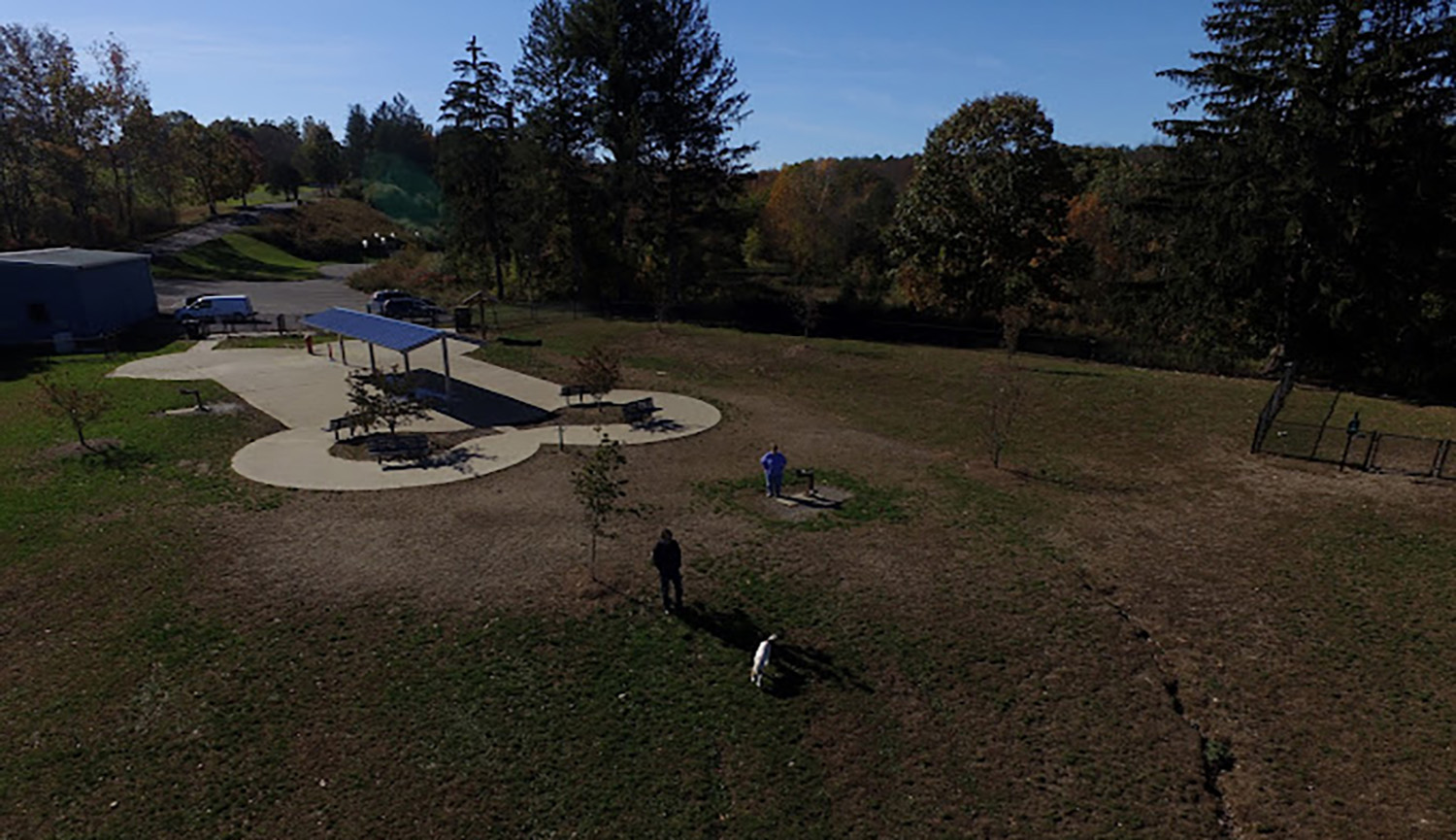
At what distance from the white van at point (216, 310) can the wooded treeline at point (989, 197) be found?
15120 millimetres

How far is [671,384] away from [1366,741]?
23.2 metres

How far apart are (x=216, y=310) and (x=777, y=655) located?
136 feet

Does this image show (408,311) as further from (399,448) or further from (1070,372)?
(1070,372)

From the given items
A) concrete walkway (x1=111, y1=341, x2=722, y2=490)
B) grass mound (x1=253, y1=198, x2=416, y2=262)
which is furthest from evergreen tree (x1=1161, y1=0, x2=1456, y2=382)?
grass mound (x1=253, y1=198, x2=416, y2=262)

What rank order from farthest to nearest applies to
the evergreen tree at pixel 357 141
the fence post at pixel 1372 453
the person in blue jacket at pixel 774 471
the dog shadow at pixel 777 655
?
the evergreen tree at pixel 357 141
the fence post at pixel 1372 453
the person in blue jacket at pixel 774 471
the dog shadow at pixel 777 655

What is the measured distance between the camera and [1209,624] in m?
12.7

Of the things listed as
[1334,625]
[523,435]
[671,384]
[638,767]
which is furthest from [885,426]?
[638,767]

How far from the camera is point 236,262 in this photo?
65.3 metres

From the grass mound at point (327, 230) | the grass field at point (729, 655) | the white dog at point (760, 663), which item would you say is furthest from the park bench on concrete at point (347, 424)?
the grass mound at point (327, 230)

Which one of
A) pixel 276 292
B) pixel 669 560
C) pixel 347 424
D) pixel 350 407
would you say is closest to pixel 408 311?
pixel 276 292

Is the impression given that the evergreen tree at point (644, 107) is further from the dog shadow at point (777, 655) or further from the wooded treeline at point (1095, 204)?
the dog shadow at point (777, 655)

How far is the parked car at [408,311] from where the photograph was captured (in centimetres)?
4159

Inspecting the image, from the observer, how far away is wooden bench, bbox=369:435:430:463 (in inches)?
772

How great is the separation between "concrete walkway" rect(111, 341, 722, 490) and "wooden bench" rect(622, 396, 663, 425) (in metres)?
0.36
